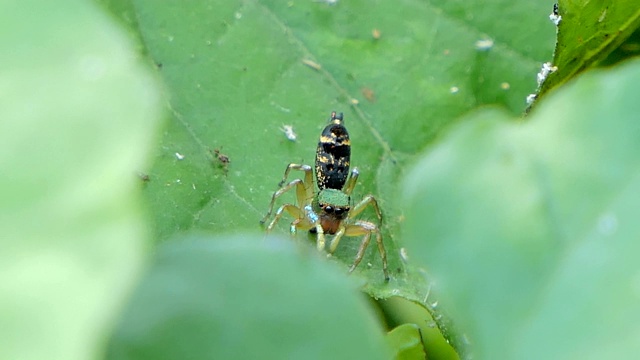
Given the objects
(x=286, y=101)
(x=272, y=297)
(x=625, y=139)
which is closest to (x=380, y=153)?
(x=286, y=101)

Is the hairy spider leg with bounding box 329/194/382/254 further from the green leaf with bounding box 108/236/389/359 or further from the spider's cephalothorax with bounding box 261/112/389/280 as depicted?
the green leaf with bounding box 108/236/389/359

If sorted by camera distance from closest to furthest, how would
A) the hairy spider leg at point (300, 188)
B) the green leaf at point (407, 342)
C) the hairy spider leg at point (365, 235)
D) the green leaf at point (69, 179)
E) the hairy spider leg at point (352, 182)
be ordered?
the green leaf at point (69, 179), the green leaf at point (407, 342), the hairy spider leg at point (365, 235), the hairy spider leg at point (300, 188), the hairy spider leg at point (352, 182)

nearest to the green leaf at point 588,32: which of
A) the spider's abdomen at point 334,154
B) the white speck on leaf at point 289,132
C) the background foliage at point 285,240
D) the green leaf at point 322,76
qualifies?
the green leaf at point 322,76

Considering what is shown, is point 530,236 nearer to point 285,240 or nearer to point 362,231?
point 285,240

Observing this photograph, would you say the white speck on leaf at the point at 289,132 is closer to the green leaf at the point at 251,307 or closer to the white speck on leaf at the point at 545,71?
the white speck on leaf at the point at 545,71

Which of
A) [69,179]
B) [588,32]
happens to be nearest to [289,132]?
[588,32]

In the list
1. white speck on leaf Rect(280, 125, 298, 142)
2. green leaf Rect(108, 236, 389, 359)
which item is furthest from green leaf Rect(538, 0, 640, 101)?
green leaf Rect(108, 236, 389, 359)
